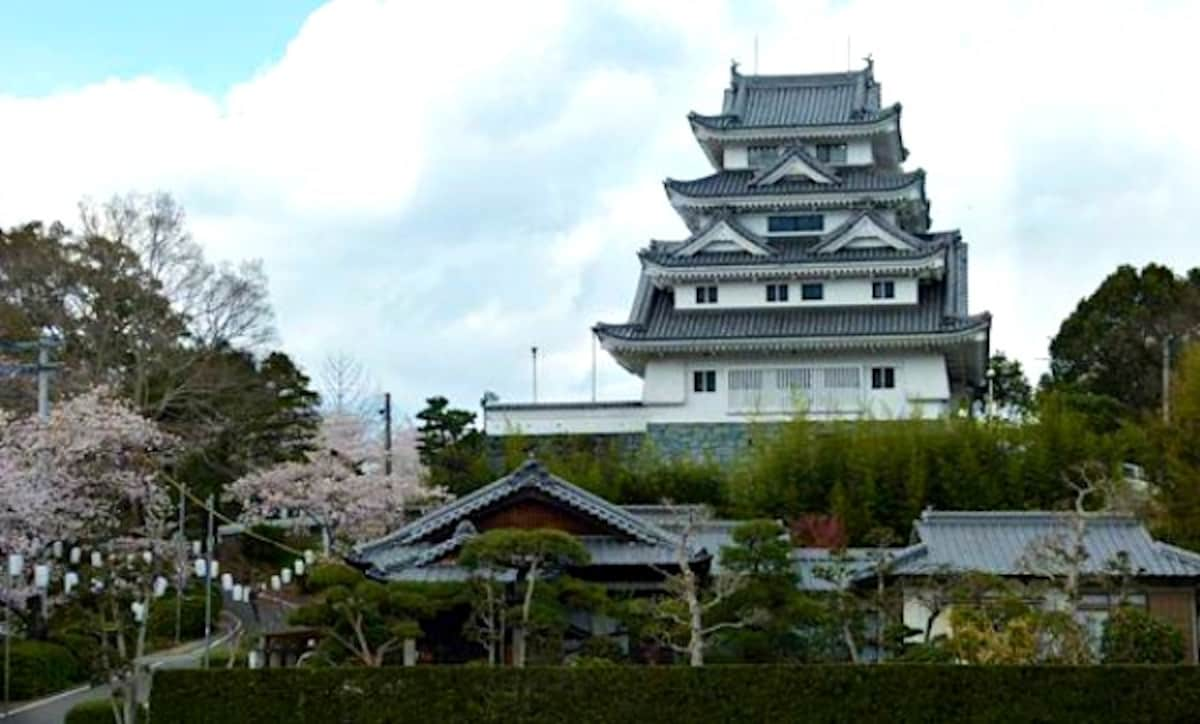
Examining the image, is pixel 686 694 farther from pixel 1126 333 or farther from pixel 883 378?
pixel 1126 333

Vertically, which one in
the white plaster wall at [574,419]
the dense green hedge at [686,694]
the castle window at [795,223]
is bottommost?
the dense green hedge at [686,694]

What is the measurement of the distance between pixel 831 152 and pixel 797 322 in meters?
6.22

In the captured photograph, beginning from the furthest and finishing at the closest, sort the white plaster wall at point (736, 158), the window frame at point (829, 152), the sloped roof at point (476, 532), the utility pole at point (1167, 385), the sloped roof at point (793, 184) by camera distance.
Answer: the white plaster wall at point (736, 158) → the window frame at point (829, 152) → the sloped roof at point (793, 184) → the utility pole at point (1167, 385) → the sloped roof at point (476, 532)

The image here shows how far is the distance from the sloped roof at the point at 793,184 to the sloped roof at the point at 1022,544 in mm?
17747

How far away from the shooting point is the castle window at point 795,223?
4416 centimetres

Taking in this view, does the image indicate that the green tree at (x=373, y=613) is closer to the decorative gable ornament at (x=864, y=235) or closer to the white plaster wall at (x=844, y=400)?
the white plaster wall at (x=844, y=400)

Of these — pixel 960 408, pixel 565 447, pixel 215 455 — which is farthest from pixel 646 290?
pixel 215 455

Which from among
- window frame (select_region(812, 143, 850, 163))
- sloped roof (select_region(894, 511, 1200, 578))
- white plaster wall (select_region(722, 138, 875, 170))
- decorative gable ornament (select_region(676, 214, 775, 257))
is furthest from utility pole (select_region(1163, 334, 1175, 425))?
decorative gable ornament (select_region(676, 214, 775, 257))

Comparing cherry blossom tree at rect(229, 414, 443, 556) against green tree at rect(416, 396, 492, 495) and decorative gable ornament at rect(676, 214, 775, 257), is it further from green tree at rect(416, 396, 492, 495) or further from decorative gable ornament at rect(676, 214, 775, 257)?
decorative gable ornament at rect(676, 214, 775, 257)

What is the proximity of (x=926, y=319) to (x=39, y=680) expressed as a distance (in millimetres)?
22782

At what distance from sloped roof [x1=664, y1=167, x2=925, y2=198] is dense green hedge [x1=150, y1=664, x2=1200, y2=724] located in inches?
1079

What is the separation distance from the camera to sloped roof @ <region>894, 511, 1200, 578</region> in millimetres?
24359

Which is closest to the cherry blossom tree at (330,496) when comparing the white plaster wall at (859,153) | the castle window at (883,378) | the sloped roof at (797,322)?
the sloped roof at (797,322)

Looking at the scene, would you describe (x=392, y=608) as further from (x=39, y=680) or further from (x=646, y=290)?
(x=646, y=290)
